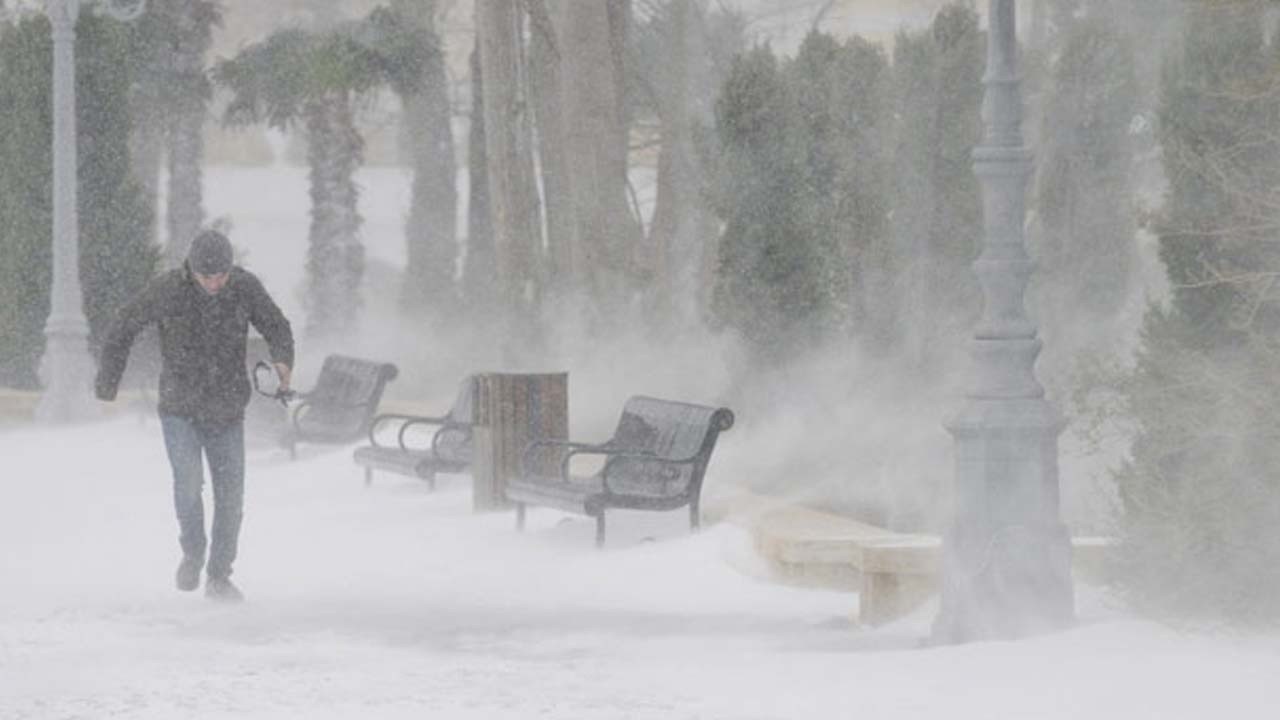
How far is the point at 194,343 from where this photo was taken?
15938 mm

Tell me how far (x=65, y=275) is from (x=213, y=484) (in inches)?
613

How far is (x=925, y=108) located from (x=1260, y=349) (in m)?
15.6

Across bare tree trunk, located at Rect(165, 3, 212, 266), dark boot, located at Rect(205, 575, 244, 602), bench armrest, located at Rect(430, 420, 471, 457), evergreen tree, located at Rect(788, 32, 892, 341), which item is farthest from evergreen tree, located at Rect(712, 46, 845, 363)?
bare tree trunk, located at Rect(165, 3, 212, 266)

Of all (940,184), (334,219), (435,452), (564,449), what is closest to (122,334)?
(564,449)

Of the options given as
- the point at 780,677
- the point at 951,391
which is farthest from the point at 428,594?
the point at 951,391

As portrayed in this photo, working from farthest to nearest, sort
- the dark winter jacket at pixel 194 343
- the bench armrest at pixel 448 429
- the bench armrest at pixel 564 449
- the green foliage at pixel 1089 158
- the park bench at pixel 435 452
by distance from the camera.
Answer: the green foliage at pixel 1089 158 → the bench armrest at pixel 448 429 → the park bench at pixel 435 452 → the bench armrest at pixel 564 449 → the dark winter jacket at pixel 194 343

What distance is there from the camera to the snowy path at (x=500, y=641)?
39.1 feet

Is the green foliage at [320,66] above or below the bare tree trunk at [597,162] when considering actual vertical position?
above

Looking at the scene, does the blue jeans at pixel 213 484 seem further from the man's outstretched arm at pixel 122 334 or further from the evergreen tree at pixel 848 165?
the evergreen tree at pixel 848 165

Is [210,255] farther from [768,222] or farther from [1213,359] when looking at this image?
[768,222]

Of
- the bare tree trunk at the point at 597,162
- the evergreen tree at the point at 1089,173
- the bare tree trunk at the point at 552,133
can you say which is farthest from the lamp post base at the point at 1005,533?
the bare tree trunk at the point at 552,133

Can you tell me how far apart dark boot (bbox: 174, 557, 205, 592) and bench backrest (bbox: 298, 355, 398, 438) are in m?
8.47

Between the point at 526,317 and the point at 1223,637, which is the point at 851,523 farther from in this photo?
the point at 526,317

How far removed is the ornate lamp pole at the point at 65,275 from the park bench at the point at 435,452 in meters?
7.97
